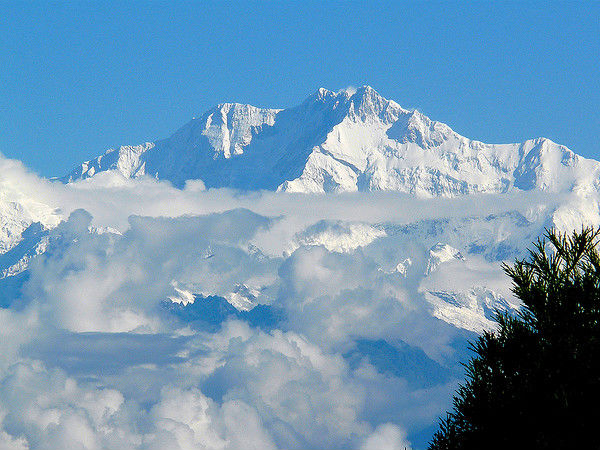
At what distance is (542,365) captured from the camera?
19906 millimetres

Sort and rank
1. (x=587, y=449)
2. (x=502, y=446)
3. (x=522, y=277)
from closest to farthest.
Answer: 1. (x=587, y=449)
2. (x=502, y=446)
3. (x=522, y=277)

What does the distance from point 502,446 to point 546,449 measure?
150 cm

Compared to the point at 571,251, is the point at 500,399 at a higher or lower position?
lower

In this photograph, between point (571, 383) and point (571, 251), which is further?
point (571, 251)

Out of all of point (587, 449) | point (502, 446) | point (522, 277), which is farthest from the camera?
point (522, 277)

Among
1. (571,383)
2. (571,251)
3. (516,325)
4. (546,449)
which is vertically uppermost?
(571,251)

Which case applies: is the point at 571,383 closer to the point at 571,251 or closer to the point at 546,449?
the point at 546,449

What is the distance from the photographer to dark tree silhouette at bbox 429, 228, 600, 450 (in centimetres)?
1900

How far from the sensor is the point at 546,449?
1848cm

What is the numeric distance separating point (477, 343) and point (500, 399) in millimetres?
2156

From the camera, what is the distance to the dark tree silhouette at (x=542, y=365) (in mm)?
19000

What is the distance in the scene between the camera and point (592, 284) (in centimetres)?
2023

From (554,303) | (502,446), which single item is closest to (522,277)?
(554,303)

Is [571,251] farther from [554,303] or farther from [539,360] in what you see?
[539,360]
